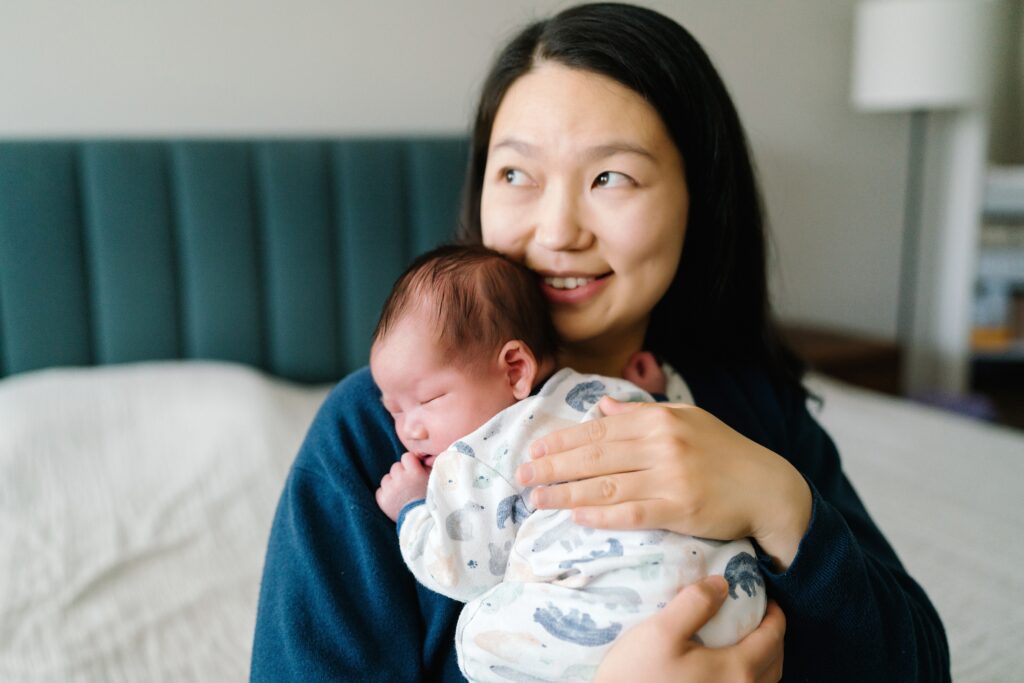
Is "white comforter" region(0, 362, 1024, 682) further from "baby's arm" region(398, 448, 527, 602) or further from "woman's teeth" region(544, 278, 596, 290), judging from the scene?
"woman's teeth" region(544, 278, 596, 290)

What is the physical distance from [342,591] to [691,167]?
59 cm

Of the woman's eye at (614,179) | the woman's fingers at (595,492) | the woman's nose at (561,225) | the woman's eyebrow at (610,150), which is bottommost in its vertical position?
the woman's fingers at (595,492)

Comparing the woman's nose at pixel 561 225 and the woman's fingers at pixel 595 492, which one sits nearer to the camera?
the woman's fingers at pixel 595 492

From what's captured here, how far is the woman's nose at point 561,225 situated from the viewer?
2.78ft

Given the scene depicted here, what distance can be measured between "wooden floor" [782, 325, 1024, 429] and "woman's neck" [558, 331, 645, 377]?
5.98 feet

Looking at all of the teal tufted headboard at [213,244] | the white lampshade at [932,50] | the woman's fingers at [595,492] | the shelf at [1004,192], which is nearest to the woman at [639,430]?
the woman's fingers at [595,492]

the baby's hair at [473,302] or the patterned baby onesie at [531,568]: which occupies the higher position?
the baby's hair at [473,302]

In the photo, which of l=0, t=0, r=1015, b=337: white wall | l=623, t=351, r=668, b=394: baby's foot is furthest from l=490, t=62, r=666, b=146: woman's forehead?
l=0, t=0, r=1015, b=337: white wall

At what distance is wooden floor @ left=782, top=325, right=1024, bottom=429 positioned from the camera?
9.32ft

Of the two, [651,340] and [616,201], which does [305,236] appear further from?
[616,201]

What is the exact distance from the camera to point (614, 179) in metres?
0.87

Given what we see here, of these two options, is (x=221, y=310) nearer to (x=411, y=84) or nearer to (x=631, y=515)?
(x=411, y=84)

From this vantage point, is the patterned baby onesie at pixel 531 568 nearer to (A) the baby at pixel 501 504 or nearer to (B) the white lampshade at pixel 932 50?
(A) the baby at pixel 501 504

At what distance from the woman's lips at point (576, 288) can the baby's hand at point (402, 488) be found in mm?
246
